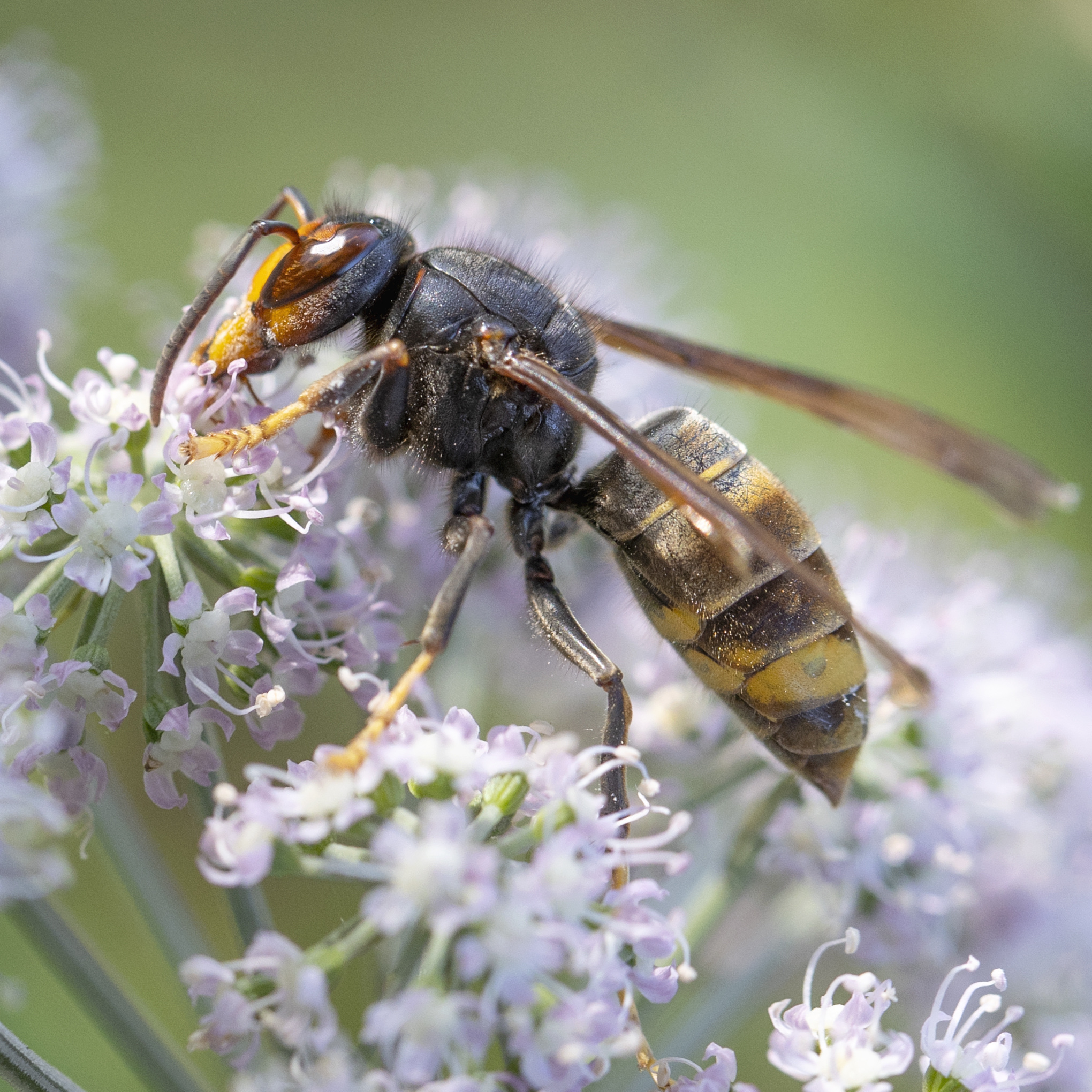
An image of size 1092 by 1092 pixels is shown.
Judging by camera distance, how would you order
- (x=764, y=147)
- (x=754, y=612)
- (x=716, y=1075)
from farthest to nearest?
(x=764, y=147) → (x=754, y=612) → (x=716, y=1075)

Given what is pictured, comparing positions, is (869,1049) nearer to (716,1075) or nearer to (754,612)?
(716,1075)

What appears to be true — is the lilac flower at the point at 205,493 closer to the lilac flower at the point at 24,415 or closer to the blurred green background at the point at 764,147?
the lilac flower at the point at 24,415

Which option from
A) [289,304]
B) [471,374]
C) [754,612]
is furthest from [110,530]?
[754,612]

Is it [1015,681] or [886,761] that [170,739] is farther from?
[1015,681]

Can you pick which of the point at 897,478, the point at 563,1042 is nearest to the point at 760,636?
the point at 563,1042

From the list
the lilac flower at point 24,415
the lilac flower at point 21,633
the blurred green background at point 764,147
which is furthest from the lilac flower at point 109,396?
the blurred green background at point 764,147

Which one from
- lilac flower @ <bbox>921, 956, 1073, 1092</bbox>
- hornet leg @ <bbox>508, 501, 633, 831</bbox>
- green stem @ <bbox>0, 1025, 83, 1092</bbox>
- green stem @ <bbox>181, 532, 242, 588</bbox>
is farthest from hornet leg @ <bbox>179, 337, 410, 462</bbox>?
lilac flower @ <bbox>921, 956, 1073, 1092</bbox>

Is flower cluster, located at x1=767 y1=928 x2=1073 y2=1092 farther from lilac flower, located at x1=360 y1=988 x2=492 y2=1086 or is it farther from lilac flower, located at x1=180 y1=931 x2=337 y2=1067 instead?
lilac flower, located at x1=180 y1=931 x2=337 y2=1067
